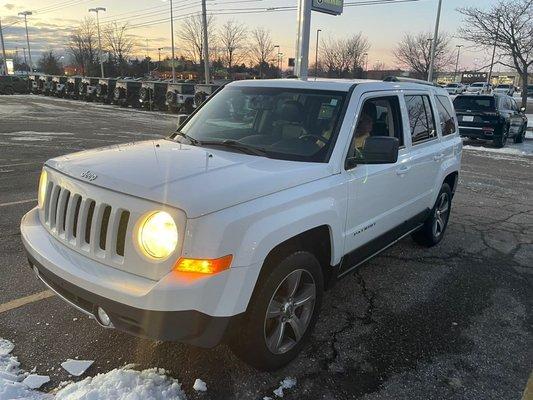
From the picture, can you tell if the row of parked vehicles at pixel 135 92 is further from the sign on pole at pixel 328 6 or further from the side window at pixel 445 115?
the side window at pixel 445 115

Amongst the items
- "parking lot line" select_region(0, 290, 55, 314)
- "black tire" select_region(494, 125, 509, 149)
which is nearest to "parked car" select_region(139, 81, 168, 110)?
"black tire" select_region(494, 125, 509, 149)

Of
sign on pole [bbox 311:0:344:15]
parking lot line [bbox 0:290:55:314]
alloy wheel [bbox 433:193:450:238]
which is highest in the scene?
sign on pole [bbox 311:0:344:15]

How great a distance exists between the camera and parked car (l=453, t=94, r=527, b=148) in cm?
1533

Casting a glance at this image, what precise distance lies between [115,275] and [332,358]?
64.1 inches

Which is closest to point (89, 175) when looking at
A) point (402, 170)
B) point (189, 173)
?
point (189, 173)

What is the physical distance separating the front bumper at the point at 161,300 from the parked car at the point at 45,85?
142 ft

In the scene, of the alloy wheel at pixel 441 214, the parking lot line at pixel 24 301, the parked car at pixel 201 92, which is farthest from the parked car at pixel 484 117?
the parking lot line at pixel 24 301

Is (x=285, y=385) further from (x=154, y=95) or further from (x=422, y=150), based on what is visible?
(x=154, y=95)

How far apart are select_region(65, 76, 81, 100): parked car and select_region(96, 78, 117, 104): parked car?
419 cm

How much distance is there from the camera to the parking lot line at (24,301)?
3.66 m

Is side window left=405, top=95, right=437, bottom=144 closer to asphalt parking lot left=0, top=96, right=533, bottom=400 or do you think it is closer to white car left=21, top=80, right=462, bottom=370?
white car left=21, top=80, right=462, bottom=370

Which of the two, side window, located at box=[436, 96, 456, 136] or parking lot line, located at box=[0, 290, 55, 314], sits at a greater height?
side window, located at box=[436, 96, 456, 136]

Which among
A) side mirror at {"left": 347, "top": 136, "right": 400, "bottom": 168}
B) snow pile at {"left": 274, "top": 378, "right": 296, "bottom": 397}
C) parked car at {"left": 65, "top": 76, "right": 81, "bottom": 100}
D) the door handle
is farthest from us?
parked car at {"left": 65, "top": 76, "right": 81, "bottom": 100}

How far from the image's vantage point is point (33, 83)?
1781 inches
